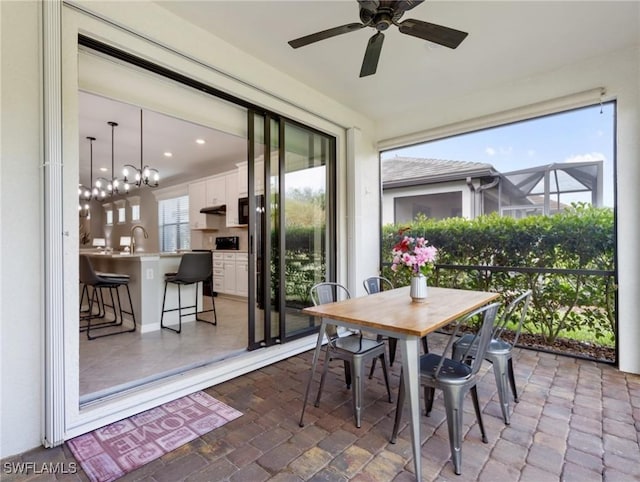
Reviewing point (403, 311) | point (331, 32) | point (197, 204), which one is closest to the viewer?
point (331, 32)

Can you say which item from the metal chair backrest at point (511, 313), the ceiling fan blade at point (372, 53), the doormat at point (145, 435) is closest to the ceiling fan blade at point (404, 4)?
the ceiling fan blade at point (372, 53)

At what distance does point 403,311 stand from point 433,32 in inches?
69.0

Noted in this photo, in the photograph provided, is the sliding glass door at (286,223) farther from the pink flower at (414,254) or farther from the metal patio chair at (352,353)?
the pink flower at (414,254)

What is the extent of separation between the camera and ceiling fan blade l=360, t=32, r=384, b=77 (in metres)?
2.04

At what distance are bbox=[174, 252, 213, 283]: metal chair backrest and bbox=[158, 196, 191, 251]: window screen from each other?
3.77 m

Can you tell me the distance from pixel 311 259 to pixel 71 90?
8.81ft

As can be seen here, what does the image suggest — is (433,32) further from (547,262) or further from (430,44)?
(547,262)

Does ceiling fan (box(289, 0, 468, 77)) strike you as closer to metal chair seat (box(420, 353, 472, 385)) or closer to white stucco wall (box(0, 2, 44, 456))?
white stucco wall (box(0, 2, 44, 456))

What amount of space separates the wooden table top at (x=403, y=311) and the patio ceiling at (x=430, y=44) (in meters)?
2.18

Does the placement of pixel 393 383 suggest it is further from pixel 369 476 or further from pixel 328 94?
pixel 328 94

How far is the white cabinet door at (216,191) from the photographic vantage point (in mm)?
6723

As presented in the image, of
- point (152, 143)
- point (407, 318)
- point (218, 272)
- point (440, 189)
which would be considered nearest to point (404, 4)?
point (407, 318)

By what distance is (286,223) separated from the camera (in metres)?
3.52

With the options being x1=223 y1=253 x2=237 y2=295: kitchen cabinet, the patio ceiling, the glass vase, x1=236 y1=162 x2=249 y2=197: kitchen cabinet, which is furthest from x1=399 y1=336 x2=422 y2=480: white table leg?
x1=223 y1=253 x2=237 y2=295: kitchen cabinet
